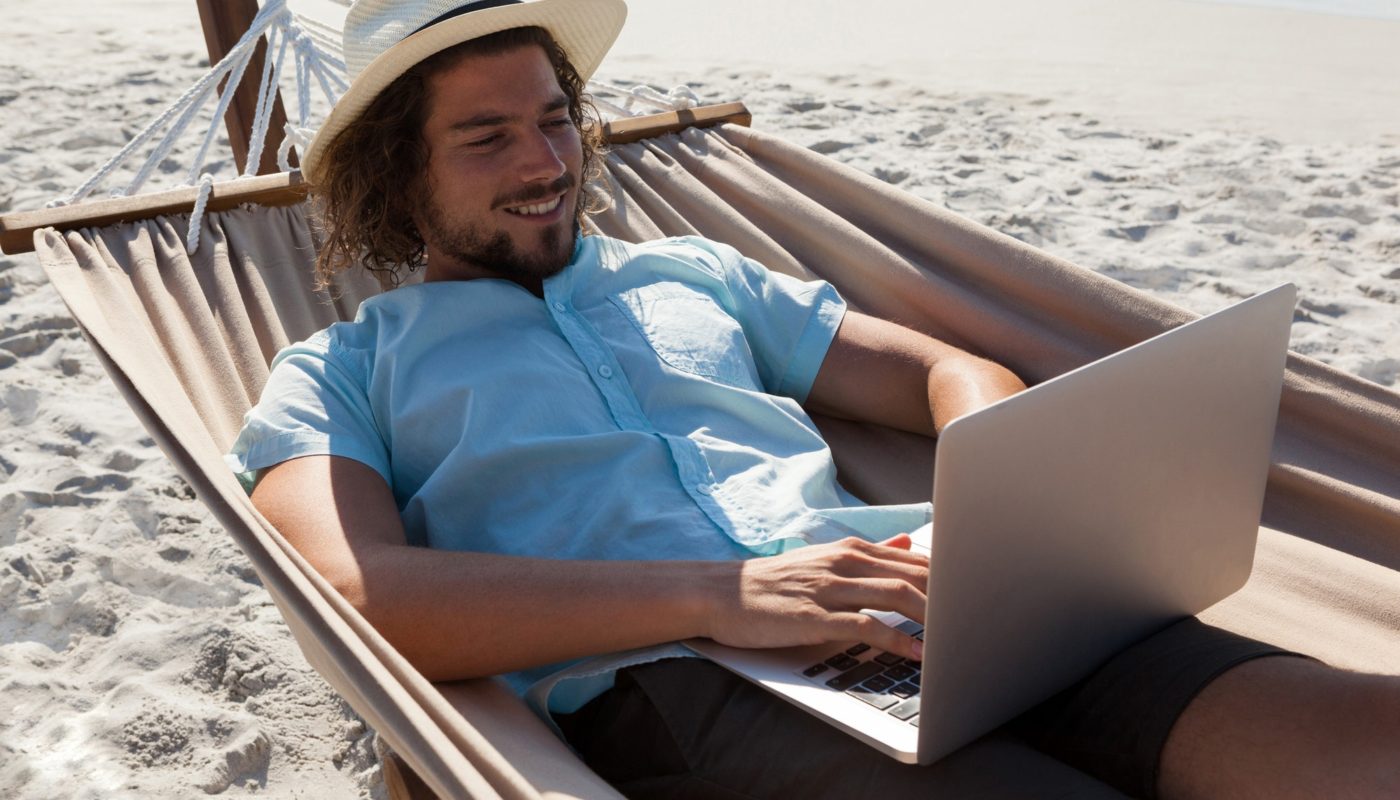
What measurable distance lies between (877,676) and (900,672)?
0.02 m

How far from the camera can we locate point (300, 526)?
1397 mm

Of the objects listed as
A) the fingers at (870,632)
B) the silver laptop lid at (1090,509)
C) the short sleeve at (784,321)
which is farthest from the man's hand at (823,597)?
the short sleeve at (784,321)

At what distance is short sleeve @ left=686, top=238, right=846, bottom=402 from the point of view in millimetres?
1831

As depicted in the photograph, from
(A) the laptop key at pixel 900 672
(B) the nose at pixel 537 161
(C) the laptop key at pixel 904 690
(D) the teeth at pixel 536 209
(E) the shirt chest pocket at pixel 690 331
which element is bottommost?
(A) the laptop key at pixel 900 672

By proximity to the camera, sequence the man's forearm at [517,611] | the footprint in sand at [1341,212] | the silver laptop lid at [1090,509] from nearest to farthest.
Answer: the silver laptop lid at [1090,509] → the man's forearm at [517,611] → the footprint in sand at [1341,212]

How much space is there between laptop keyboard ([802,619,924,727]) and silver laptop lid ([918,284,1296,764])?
0.21 ft

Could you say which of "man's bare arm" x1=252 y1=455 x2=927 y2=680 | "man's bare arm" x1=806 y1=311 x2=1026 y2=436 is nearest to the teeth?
"man's bare arm" x1=806 y1=311 x2=1026 y2=436

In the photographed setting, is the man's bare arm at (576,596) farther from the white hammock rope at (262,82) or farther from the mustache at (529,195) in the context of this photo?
the white hammock rope at (262,82)

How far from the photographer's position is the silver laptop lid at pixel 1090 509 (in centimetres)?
98

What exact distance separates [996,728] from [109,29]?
686cm

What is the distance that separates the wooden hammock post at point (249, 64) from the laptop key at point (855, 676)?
6.15ft

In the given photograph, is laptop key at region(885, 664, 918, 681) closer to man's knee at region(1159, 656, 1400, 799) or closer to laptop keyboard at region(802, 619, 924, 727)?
laptop keyboard at region(802, 619, 924, 727)

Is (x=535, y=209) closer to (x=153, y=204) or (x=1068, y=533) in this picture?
(x=153, y=204)

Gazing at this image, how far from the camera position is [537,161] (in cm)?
171
